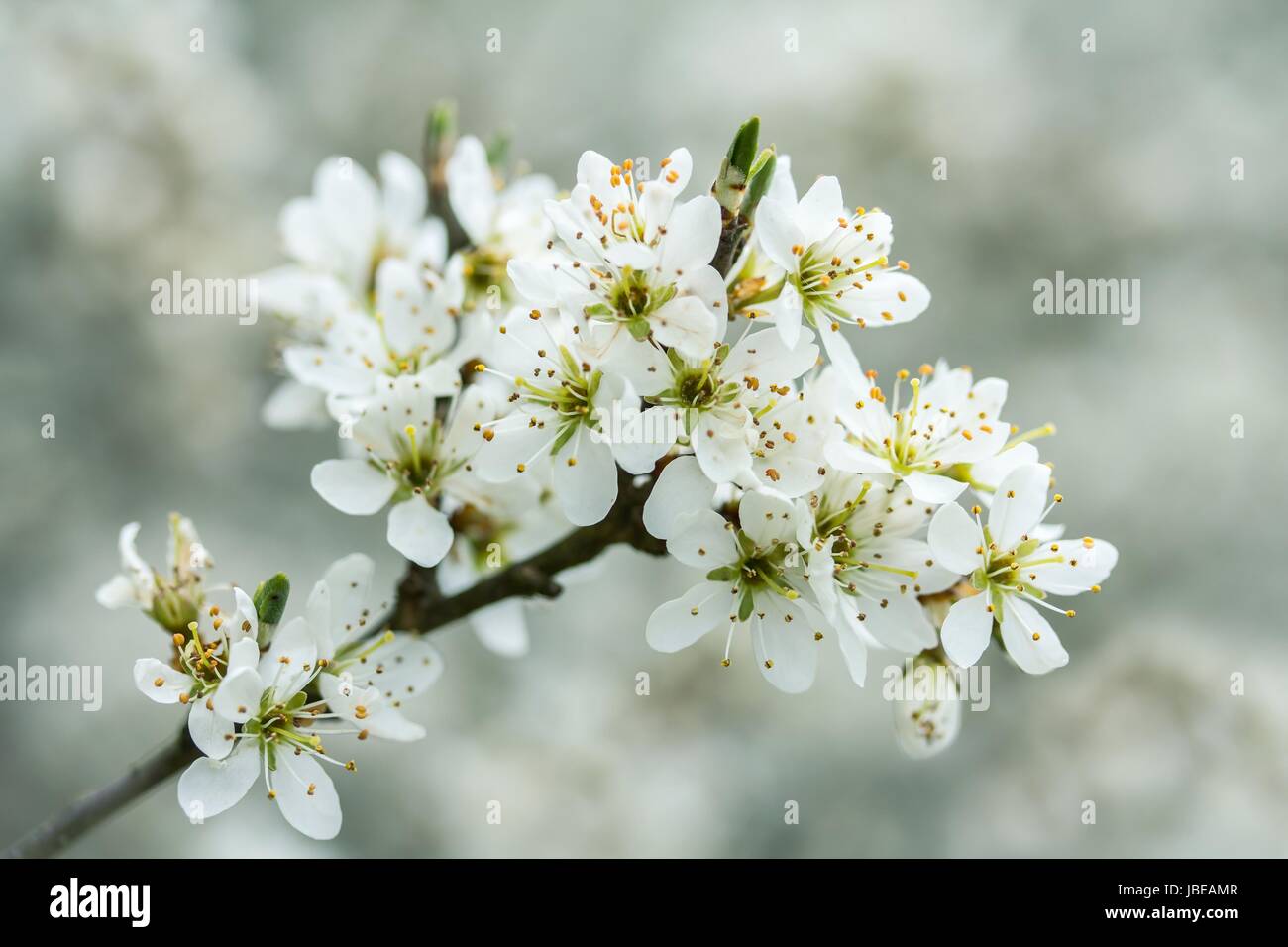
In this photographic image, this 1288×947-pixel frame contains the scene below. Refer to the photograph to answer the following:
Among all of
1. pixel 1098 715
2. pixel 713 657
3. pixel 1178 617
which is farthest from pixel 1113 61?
pixel 713 657

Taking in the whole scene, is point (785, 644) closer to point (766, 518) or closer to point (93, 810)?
point (766, 518)

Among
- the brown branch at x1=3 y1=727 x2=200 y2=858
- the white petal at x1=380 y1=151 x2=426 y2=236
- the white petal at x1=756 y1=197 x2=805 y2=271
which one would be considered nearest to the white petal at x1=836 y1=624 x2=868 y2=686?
the white petal at x1=756 y1=197 x2=805 y2=271

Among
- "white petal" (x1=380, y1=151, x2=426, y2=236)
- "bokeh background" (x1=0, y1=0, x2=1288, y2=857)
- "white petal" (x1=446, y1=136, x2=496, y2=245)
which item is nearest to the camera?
"white petal" (x1=446, y1=136, x2=496, y2=245)

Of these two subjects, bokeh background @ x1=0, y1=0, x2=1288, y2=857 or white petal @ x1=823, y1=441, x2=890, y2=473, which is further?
bokeh background @ x1=0, y1=0, x2=1288, y2=857

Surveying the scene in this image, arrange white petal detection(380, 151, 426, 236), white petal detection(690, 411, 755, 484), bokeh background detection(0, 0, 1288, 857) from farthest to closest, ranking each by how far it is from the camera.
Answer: bokeh background detection(0, 0, 1288, 857) < white petal detection(380, 151, 426, 236) < white petal detection(690, 411, 755, 484)

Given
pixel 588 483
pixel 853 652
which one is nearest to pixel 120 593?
pixel 588 483

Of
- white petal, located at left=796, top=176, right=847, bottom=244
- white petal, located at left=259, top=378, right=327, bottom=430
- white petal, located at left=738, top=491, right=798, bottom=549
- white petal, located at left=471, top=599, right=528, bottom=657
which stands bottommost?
white petal, located at left=471, top=599, right=528, bottom=657

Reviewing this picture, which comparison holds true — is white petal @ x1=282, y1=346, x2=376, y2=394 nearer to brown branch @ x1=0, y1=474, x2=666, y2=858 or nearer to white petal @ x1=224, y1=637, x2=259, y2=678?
brown branch @ x1=0, y1=474, x2=666, y2=858
